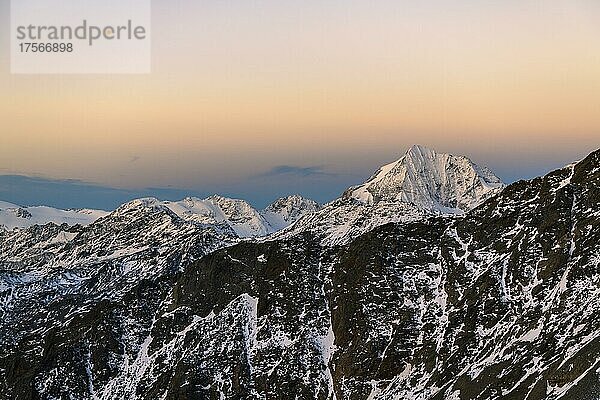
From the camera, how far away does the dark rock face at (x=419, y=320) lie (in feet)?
449

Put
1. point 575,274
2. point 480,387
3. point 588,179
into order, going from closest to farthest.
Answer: point 480,387 → point 575,274 → point 588,179

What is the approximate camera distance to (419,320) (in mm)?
168125

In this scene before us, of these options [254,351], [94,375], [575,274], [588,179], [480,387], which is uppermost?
[588,179]

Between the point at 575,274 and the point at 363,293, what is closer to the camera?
the point at 575,274

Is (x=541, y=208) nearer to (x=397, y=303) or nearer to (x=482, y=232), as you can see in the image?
(x=482, y=232)

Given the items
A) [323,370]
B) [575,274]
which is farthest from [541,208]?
[323,370]

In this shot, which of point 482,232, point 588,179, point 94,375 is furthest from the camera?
point 94,375

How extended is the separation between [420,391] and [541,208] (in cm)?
5283

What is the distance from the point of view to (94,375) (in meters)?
200

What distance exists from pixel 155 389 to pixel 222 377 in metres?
17.6

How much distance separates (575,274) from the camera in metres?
144

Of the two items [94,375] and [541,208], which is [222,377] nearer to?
[94,375]

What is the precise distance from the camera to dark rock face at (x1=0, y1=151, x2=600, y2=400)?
137 metres

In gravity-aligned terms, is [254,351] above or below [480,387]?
below
